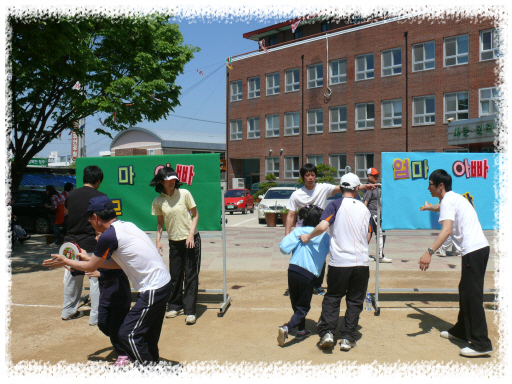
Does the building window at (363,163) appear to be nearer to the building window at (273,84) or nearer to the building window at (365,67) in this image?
the building window at (365,67)

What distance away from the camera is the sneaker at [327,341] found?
4789 millimetres

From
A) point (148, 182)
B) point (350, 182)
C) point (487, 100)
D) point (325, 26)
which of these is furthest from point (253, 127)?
point (350, 182)

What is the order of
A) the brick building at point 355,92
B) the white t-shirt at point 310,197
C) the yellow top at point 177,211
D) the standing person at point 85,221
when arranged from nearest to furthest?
the standing person at point 85,221, the yellow top at point 177,211, the white t-shirt at point 310,197, the brick building at point 355,92

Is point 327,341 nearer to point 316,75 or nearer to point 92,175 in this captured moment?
point 92,175

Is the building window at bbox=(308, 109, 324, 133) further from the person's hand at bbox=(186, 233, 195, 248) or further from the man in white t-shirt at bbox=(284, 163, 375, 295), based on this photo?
the person's hand at bbox=(186, 233, 195, 248)

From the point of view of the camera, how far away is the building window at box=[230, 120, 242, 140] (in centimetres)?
4612

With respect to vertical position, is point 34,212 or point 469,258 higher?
point 34,212

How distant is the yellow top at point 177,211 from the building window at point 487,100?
2906 centimetres

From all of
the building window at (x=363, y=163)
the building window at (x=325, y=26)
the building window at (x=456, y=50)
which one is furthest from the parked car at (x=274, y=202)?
the building window at (x=325, y=26)

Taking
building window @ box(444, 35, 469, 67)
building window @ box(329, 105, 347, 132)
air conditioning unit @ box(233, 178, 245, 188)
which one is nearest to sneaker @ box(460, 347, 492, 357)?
building window @ box(444, 35, 469, 67)

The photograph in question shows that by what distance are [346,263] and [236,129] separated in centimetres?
4217

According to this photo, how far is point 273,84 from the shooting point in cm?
4284

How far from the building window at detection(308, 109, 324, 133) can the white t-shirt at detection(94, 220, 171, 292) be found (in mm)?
36867

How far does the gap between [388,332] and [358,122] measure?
3353 cm
